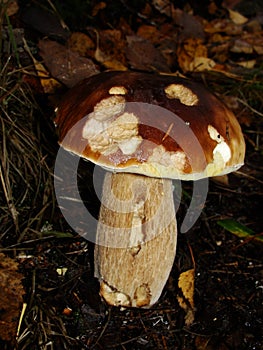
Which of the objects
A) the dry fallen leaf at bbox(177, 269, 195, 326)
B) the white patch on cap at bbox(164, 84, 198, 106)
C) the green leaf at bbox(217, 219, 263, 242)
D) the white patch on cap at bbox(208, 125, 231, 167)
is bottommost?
the dry fallen leaf at bbox(177, 269, 195, 326)

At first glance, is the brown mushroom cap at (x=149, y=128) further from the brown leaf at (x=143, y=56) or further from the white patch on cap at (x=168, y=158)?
the brown leaf at (x=143, y=56)

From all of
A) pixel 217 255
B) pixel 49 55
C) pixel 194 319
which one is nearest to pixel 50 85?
pixel 49 55

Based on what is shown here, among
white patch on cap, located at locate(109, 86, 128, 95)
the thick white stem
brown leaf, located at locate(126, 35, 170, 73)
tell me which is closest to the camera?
white patch on cap, located at locate(109, 86, 128, 95)

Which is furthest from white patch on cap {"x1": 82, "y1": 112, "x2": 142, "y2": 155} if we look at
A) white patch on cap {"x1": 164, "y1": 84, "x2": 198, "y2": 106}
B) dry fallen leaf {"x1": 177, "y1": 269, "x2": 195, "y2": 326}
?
dry fallen leaf {"x1": 177, "y1": 269, "x2": 195, "y2": 326}

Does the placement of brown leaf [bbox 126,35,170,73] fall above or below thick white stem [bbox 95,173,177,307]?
above

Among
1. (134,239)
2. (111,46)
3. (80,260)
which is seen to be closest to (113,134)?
(134,239)

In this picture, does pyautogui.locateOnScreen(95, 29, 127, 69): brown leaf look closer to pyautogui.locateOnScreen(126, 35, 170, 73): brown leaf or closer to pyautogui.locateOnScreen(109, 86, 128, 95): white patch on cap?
pyautogui.locateOnScreen(126, 35, 170, 73): brown leaf
